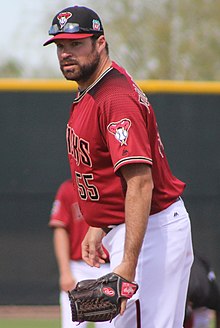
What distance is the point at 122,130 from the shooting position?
400 centimetres

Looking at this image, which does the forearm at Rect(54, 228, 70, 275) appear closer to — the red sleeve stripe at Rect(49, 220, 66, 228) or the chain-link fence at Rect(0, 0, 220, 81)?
the red sleeve stripe at Rect(49, 220, 66, 228)

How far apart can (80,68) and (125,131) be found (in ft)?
1.42

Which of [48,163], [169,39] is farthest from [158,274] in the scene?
[169,39]

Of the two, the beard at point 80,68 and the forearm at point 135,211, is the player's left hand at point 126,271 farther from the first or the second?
the beard at point 80,68

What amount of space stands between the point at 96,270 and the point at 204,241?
3061 mm

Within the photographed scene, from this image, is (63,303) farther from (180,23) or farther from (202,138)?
(180,23)

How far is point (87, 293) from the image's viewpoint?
13.5 ft

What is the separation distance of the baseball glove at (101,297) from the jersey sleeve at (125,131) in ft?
1.63

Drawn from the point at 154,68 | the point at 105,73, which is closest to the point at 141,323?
the point at 105,73

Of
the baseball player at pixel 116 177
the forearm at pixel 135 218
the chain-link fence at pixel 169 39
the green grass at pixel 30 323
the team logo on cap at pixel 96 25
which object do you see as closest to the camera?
the forearm at pixel 135 218

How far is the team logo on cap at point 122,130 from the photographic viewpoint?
3998mm

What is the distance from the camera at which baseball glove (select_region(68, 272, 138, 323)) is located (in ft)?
13.0

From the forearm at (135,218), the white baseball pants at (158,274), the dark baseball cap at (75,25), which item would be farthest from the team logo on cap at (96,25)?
the white baseball pants at (158,274)

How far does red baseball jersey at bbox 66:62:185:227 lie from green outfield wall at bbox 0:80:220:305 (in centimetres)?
460
